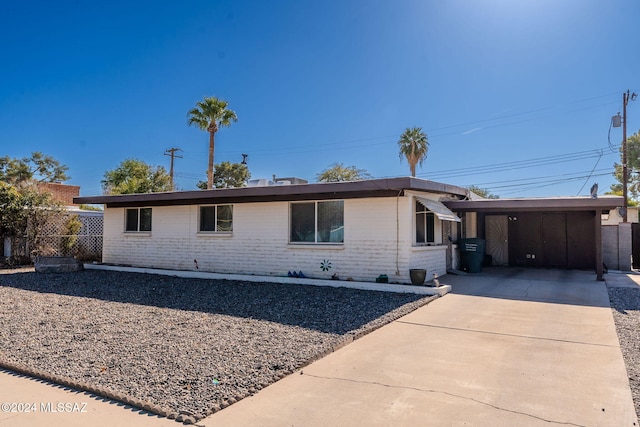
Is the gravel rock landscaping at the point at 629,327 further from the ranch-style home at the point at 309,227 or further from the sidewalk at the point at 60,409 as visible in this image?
the sidewalk at the point at 60,409

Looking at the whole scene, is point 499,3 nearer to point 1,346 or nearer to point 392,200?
point 392,200

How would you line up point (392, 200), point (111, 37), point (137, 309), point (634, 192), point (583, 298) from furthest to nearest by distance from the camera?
point (634, 192) → point (111, 37) → point (392, 200) → point (583, 298) → point (137, 309)

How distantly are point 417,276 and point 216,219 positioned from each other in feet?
22.1

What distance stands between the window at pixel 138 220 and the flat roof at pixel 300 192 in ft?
1.17

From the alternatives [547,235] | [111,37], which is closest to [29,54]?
[111,37]

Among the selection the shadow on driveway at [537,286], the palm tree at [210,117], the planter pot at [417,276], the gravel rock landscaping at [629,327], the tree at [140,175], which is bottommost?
the gravel rock landscaping at [629,327]

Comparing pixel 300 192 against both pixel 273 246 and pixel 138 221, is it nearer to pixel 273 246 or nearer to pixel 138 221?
pixel 273 246

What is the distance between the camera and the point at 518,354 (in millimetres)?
5359

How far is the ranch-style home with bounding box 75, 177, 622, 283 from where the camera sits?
1053cm

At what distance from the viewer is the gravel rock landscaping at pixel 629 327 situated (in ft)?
14.7

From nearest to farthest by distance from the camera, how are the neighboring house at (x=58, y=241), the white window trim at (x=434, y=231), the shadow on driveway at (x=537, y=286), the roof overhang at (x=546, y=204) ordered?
the shadow on driveway at (x=537, y=286), the white window trim at (x=434, y=231), the roof overhang at (x=546, y=204), the neighboring house at (x=58, y=241)

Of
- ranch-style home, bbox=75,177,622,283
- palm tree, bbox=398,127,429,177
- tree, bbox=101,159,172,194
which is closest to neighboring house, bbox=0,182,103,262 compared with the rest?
ranch-style home, bbox=75,177,622,283

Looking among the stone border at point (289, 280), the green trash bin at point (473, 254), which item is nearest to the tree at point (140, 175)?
the stone border at point (289, 280)

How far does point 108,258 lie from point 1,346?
10.5 m
